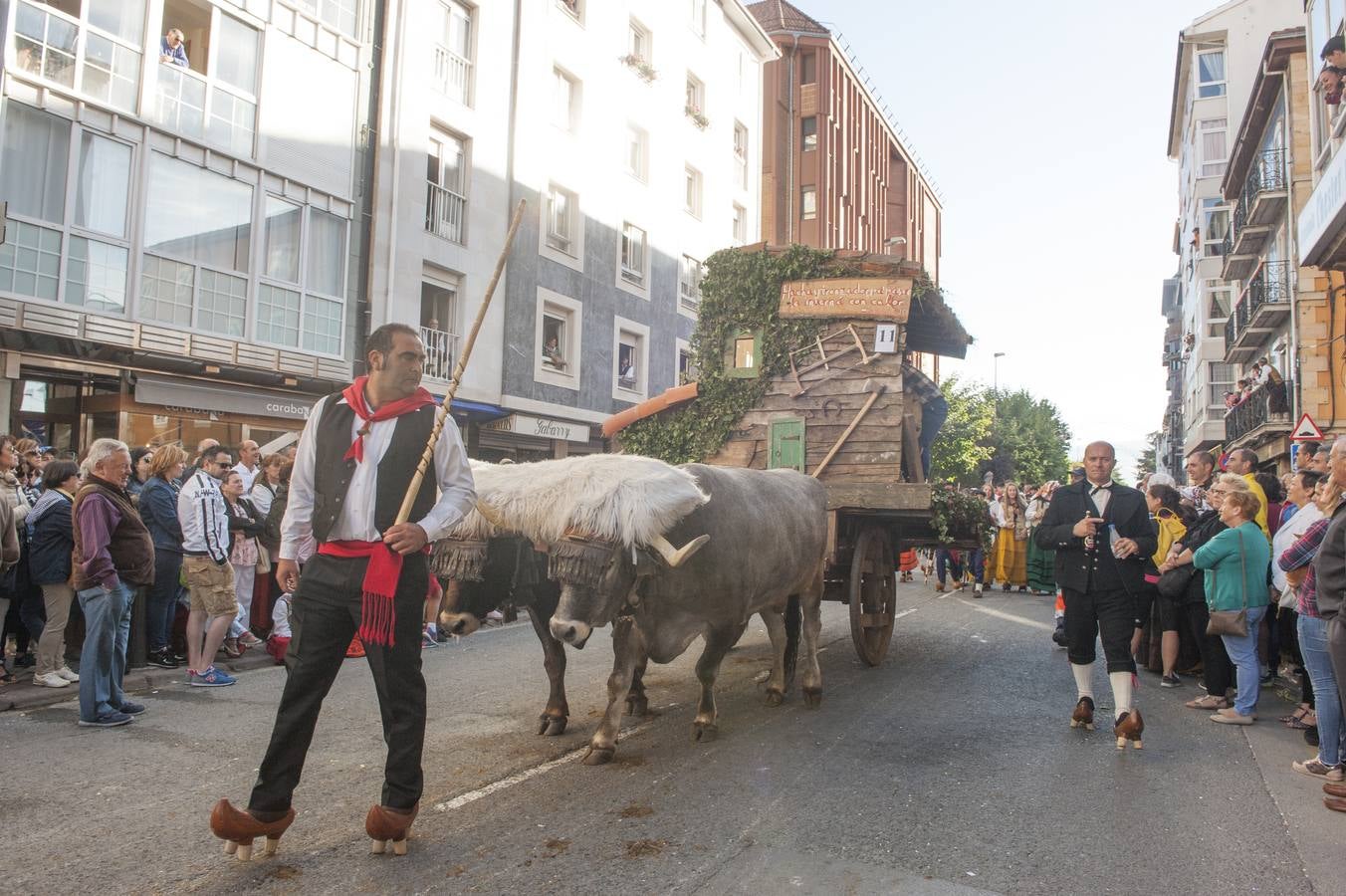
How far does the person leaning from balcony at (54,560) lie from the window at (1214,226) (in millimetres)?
35742

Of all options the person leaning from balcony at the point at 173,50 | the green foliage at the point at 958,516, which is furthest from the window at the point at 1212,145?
the person leaning from balcony at the point at 173,50

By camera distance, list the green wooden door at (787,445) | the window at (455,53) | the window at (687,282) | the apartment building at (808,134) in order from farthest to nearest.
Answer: the apartment building at (808,134)
the window at (687,282)
the window at (455,53)
the green wooden door at (787,445)

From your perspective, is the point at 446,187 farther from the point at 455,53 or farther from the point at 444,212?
the point at 455,53

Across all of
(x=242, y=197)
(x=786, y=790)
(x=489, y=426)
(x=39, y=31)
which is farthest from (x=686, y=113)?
(x=786, y=790)

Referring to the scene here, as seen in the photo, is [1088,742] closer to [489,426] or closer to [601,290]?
[489,426]

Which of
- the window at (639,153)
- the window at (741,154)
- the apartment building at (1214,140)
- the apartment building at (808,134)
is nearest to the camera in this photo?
the window at (639,153)

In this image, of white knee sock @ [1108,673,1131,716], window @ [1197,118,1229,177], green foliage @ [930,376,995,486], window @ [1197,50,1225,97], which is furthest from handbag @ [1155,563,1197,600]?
window @ [1197,50,1225,97]

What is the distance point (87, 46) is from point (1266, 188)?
26339 millimetres

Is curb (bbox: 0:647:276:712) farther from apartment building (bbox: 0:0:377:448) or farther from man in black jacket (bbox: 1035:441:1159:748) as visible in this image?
man in black jacket (bbox: 1035:441:1159:748)

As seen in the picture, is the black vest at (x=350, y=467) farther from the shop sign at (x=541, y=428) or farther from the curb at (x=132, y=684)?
the shop sign at (x=541, y=428)

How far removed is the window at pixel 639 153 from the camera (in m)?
23.4

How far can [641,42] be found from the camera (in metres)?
24.0

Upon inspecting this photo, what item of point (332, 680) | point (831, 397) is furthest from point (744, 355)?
point (332, 680)

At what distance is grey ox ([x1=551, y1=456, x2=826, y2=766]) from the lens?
432 cm
